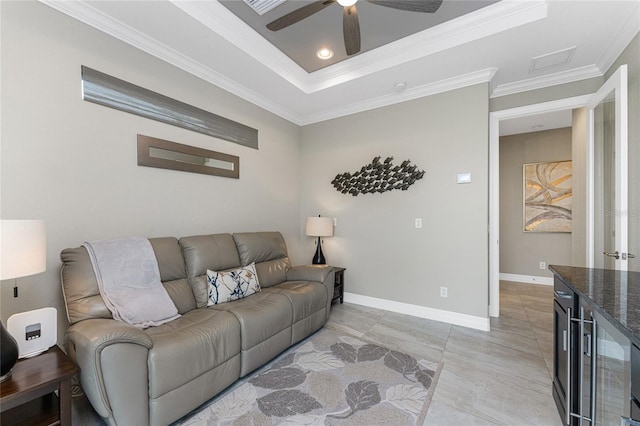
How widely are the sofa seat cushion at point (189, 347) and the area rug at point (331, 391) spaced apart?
0.98 feet

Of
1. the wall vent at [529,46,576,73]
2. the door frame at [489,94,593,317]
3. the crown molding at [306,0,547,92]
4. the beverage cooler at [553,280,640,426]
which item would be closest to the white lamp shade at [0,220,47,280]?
the beverage cooler at [553,280,640,426]

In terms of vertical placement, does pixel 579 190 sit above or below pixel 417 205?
above

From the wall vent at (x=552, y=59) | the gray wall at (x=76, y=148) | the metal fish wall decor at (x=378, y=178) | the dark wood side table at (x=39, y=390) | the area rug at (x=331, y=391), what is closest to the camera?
the dark wood side table at (x=39, y=390)

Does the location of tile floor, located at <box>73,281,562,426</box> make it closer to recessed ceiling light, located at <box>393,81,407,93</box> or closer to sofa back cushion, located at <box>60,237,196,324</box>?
sofa back cushion, located at <box>60,237,196,324</box>

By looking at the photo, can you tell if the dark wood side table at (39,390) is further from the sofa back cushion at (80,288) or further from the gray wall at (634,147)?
the gray wall at (634,147)

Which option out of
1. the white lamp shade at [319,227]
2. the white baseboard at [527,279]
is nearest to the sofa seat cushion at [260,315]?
the white lamp shade at [319,227]

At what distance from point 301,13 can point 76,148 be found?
1967 millimetres

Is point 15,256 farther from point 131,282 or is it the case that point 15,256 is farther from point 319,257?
point 319,257

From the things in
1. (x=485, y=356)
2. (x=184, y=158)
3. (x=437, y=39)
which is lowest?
(x=485, y=356)

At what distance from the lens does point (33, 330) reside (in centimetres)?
142

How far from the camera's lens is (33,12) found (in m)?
1.81

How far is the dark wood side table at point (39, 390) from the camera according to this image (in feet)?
3.73

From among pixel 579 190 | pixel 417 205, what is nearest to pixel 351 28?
pixel 417 205

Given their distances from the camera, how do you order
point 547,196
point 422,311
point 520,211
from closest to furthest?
point 422,311 → point 547,196 → point 520,211
